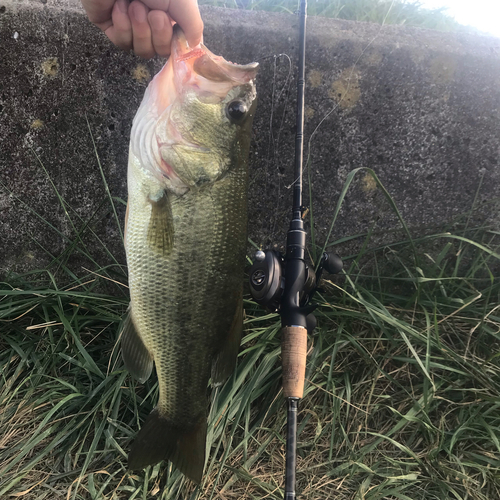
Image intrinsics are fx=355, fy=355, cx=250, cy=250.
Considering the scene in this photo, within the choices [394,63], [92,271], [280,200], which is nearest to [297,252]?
[280,200]

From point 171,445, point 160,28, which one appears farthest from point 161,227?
point 171,445

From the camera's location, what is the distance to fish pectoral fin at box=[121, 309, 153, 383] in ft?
5.48

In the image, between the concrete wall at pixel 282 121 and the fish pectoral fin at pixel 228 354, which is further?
the concrete wall at pixel 282 121

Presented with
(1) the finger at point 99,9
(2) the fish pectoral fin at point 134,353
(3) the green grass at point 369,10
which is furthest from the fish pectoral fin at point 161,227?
(3) the green grass at point 369,10

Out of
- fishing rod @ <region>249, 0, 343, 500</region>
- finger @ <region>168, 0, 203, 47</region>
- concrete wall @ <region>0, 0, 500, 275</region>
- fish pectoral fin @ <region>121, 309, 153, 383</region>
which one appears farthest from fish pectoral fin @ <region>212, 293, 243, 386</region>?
finger @ <region>168, 0, 203, 47</region>

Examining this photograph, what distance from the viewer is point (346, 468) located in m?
2.10

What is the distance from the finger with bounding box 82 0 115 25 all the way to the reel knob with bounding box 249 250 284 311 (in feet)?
4.54

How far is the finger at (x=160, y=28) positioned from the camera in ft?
5.21

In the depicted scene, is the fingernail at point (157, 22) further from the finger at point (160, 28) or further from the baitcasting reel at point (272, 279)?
the baitcasting reel at point (272, 279)

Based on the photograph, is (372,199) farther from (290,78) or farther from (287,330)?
(287,330)

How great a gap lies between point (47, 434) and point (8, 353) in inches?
23.0

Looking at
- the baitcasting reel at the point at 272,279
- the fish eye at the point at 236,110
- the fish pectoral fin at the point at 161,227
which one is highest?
the fish eye at the point at 236,110

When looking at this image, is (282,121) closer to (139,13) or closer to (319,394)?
(139,13)

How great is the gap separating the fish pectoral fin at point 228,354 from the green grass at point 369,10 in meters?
2.38
